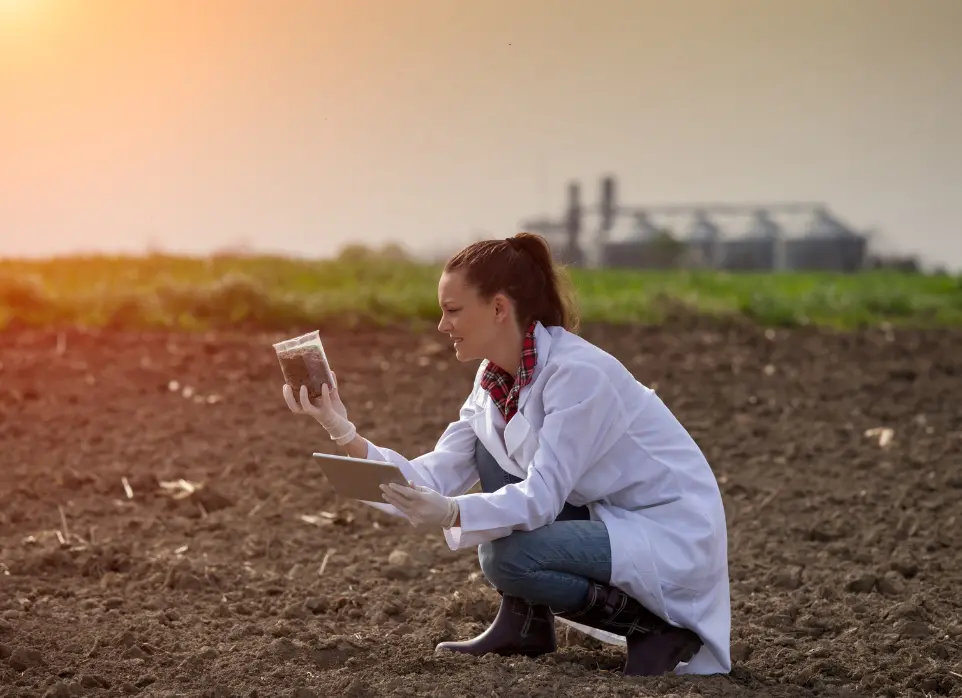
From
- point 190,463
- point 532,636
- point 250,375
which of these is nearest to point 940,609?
point 532,636

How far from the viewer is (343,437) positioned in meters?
3.66

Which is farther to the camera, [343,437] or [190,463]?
[190,463]

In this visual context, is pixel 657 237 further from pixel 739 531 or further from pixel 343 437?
pixel 343 437

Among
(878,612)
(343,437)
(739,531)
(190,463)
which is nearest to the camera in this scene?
(343,437)

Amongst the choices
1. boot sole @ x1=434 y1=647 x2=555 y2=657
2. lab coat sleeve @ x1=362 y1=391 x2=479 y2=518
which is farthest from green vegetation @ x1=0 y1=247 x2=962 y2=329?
boot sole @ x1=434 y1=647 x2=555 y2=657

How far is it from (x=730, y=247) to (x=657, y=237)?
1276 mm

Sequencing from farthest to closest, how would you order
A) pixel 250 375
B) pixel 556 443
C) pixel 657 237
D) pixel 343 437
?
pixel 657 237
pixel 250 375
pixel 343 437
pixel 556 443

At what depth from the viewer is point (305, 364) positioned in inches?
138

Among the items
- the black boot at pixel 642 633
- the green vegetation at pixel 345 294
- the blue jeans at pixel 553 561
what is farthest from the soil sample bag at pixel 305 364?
the green vegetation at pixel 345 294

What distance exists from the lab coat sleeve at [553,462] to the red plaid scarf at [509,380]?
0.31ft

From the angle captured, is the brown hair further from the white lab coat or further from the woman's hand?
the woman's hand

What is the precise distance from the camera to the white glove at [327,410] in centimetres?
352

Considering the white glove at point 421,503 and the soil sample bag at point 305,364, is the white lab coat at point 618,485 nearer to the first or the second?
the white glove at point 421,503

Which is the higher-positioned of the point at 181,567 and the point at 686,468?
the point at 686,468
